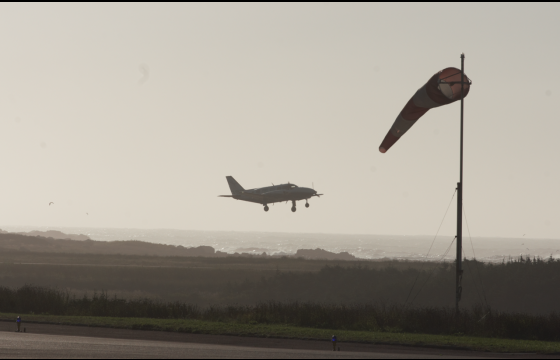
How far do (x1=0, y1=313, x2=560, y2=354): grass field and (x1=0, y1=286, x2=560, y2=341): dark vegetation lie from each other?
68.5 inches

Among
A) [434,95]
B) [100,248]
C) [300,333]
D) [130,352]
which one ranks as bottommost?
[300,333]

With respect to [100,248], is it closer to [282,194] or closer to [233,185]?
[233,185]

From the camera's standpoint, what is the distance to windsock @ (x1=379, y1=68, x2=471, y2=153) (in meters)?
24.9

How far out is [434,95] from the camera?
81.7 feet

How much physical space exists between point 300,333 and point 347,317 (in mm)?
4447

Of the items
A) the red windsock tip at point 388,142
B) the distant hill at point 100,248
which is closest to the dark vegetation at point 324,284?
the red windsock tip at point 388,142

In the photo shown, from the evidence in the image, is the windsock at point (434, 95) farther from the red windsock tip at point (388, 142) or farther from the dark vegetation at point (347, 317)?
the dark vegetation at point (347, 317)

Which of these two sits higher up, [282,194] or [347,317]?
[282,194]

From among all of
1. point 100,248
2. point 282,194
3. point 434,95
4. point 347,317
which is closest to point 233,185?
point 282,194

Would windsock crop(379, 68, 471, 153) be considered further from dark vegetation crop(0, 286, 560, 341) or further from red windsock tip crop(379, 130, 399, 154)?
dark vegetation crop(0, 286, 560, 341)

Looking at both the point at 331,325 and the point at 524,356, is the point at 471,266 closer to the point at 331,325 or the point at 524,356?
the point at 331,325

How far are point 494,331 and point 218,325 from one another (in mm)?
10588

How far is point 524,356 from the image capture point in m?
18.3

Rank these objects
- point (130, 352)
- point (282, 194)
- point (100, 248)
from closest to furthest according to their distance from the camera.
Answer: point (130, 352)
point (282, 194)
point (100, 248)
